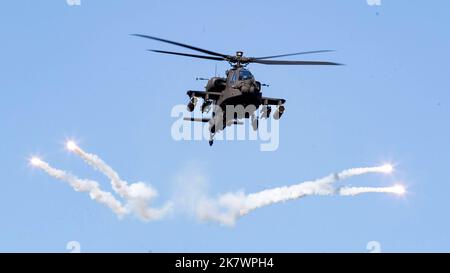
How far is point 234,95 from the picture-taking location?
8525 cm

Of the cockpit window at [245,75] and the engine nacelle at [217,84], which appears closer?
the cockpit window at [245,75]

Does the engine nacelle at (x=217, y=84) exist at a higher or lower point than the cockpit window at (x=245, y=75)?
higher

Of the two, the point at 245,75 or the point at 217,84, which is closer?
the point at 245,75

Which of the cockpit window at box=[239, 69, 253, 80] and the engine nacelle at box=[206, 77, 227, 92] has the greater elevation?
the engine nacelle at box=[206, 77, 227, 92]

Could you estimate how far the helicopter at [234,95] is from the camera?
279 feet

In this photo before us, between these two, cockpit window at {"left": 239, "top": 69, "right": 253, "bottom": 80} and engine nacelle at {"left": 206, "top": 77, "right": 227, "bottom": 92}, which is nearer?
cockpit window at {"left": 239, "top": 69, "right": 253, "bottom": 80}

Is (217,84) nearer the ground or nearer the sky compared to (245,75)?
nearer the sky

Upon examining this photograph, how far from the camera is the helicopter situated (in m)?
85.1
